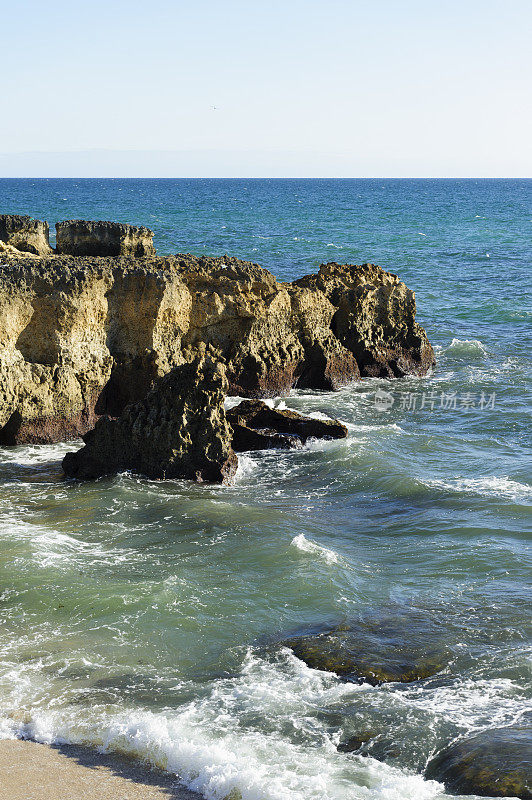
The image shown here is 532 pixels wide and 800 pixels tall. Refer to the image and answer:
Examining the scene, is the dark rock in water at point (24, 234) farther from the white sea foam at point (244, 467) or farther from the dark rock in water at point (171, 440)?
the white sea foam at point (244, 467)

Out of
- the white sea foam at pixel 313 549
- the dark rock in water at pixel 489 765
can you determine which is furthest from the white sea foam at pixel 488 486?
the dark rock in water at pixel 489 765

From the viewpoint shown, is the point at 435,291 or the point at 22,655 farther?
the point at 435,291

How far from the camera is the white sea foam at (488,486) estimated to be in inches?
547

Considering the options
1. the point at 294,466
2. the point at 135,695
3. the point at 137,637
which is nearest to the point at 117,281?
the point at 294,466

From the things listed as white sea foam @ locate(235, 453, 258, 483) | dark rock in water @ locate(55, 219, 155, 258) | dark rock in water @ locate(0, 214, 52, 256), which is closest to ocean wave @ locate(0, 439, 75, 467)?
white sea foam @ locate(235, 453, 258, 483)

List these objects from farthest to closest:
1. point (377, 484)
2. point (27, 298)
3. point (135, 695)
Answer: point (27, 298), point (377, 484), point (135, 695)

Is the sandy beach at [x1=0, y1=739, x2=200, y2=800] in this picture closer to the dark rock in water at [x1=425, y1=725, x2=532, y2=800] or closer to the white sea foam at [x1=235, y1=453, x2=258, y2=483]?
the dark rock in water at [x1=425, y1=725, x2=532, y2=800]

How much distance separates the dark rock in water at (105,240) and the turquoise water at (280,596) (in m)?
5.76

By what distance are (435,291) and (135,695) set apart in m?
28.2

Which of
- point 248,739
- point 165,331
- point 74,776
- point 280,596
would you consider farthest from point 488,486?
point 74,776

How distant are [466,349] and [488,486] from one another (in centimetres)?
1130

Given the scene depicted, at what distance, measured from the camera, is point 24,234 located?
2228 centimetres

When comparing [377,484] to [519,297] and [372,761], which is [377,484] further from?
[519,297]

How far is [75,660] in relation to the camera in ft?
28.8
